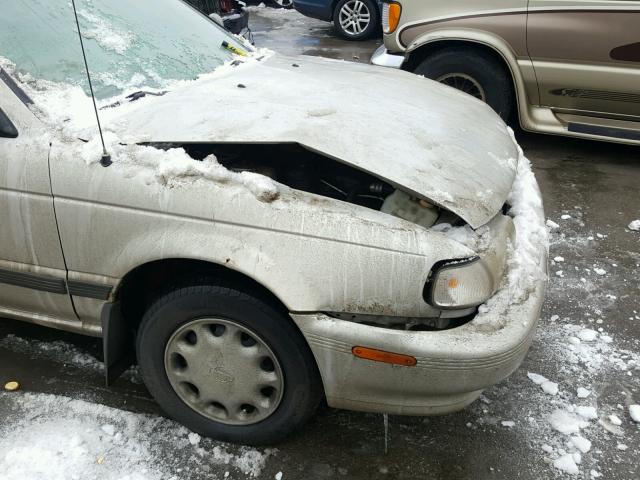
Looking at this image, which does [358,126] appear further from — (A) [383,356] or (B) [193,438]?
(B) [193,438]

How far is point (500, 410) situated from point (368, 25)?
8.30m

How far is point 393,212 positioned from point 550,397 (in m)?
1.20

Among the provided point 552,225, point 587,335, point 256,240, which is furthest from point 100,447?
point 552,225

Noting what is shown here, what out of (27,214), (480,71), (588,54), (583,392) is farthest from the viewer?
(480,71)

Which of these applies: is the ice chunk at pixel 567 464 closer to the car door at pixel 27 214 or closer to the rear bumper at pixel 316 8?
the car door at pixel 27 214

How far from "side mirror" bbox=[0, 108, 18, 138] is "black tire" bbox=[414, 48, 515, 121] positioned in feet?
12.2

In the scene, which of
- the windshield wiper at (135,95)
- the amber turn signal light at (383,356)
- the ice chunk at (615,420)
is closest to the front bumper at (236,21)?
the windshield wiper at (135,95)

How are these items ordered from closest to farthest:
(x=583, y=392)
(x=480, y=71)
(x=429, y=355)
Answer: (x=429, y=355) < (x=583, y=392) < (x=480, y=71)

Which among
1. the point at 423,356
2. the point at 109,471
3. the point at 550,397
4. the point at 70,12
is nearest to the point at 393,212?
the point at 423,356

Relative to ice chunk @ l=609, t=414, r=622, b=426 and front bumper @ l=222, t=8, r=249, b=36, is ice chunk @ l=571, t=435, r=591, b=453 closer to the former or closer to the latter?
ice chunk @ l=609, t=414, r=622, b=426

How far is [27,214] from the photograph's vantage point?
1.95 metres

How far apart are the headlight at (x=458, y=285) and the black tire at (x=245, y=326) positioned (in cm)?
46

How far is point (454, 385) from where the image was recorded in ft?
5.71

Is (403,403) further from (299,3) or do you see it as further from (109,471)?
(299,3)
